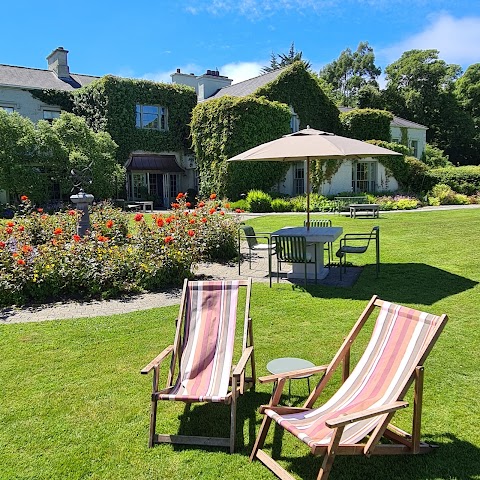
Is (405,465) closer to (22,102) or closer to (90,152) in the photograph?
(90,152)

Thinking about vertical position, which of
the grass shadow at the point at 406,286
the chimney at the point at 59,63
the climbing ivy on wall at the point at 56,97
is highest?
the chimney at the point at 59,63

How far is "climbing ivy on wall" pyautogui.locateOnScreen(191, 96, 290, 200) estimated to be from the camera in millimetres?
24797

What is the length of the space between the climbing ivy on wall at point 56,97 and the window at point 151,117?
432cm

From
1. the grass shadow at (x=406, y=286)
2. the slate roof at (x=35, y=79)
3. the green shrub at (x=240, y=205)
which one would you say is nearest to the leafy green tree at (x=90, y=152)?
the slate roof at (x=35, y=79)

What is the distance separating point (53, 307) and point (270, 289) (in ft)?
11.3

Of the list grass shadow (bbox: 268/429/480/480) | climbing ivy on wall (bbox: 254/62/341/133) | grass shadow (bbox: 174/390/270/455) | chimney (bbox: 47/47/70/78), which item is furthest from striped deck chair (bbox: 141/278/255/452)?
chimney (bbox: 47/47/70/78)

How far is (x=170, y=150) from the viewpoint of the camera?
98.9 ft

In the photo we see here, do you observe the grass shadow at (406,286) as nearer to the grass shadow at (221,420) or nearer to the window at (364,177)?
A: the grass shadow at (221,420)

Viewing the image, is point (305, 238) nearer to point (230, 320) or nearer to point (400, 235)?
point (230, 320)

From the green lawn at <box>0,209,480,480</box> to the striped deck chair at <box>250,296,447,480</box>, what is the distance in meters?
0.18

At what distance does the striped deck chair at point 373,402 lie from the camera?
267 cm

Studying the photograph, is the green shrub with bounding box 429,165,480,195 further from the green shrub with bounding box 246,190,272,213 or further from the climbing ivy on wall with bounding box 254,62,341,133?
the green shrub with bounding box 246,190,272,213

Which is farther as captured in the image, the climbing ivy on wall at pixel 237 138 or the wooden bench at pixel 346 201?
the climbing ivy on wall at pixel 237 138

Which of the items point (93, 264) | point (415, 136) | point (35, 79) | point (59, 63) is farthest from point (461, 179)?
point (35, 79)
